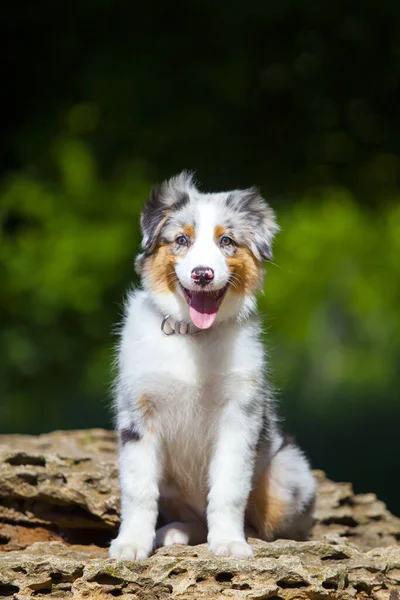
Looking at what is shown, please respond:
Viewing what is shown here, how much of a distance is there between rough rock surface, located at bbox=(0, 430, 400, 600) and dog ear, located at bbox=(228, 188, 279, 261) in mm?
1456

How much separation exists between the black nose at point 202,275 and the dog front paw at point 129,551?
125 cm

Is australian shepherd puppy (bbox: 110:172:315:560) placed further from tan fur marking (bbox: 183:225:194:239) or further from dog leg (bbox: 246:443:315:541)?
dog leg (bbox: 246:443:315:541)

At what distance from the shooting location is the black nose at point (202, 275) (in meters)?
4.52

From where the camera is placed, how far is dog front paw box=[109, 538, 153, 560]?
451 centimetres

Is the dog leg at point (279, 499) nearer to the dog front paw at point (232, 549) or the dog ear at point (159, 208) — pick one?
the dog front paw at point (232, 549)

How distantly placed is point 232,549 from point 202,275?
126 centimetres

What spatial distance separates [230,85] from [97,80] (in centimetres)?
216

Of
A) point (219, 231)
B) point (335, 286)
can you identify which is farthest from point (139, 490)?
point (335, 286)

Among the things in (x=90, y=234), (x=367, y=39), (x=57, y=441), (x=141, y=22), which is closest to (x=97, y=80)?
(x=141, y=22)

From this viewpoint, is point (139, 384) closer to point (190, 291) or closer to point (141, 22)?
point (190, 291)

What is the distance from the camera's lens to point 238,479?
188 inches

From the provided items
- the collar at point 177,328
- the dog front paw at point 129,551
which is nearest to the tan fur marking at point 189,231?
the collar at point 177,328

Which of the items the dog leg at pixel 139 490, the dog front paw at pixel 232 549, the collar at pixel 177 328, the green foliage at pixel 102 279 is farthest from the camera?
the green foliage at pixel 102 279

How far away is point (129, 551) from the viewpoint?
4.53 meters
